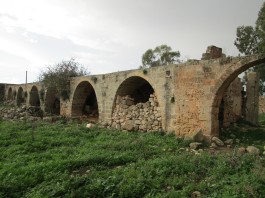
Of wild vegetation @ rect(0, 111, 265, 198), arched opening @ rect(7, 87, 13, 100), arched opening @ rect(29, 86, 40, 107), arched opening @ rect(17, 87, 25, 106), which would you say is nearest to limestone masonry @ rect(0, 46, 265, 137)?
wild vegetation @ rect(0, 111, 265, 198)

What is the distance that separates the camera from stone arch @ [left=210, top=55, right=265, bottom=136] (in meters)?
7.37

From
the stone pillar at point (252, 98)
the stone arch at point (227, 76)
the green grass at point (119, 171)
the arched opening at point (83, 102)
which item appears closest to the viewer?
the green grass at point (119, 171)

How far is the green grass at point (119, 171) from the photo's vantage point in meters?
4.61

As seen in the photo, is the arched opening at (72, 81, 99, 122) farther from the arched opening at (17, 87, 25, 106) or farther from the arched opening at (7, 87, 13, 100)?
the arched opening at (7, 87, 13, 100)

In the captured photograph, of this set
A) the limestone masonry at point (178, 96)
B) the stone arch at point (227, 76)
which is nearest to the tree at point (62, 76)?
the limestone masonry at point (178, 96)

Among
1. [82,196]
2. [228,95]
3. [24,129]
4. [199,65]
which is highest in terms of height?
[199,65]

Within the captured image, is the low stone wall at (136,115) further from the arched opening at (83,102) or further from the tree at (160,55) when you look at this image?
the tree at (160,55)

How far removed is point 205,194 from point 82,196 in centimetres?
198

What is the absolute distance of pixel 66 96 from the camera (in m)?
15.8

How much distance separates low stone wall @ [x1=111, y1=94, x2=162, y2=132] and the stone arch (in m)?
2.06

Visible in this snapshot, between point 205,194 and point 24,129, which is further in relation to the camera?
point 24,129

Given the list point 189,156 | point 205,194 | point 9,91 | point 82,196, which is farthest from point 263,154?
point 9,91

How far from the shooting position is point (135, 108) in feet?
35.4

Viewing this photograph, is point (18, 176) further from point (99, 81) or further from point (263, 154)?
point (99, 81)
